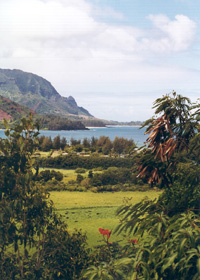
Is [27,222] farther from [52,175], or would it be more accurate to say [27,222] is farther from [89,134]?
[89,134]

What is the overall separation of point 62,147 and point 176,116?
272 inches

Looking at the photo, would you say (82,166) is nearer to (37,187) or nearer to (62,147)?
(62,147)

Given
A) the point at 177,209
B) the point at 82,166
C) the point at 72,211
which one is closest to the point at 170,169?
the point at 177,209

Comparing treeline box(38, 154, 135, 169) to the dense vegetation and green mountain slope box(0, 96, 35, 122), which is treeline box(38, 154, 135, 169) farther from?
the dense vegetation

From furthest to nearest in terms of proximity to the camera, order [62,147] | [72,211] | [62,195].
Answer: [62,147]
[62,195]
[72,211]

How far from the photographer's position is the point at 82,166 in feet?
26.6

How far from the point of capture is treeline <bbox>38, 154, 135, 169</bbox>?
783cm

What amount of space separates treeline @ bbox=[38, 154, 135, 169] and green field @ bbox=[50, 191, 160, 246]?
1259 mm

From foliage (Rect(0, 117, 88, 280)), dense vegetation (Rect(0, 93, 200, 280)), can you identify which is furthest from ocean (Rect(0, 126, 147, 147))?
foliage (Rect(0, 117, 88, 280))

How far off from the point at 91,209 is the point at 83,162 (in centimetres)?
222

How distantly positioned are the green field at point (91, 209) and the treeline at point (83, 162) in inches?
49.6

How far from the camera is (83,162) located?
811 cm

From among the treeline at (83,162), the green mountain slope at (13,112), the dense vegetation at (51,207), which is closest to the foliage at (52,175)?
the treeline at (83,162)

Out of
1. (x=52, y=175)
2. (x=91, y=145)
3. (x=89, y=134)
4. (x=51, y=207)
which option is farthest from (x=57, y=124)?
(x=51, y=207)
